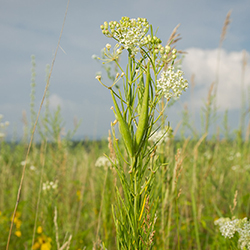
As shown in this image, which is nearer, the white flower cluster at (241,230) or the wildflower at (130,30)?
the wildflower at (130,30)

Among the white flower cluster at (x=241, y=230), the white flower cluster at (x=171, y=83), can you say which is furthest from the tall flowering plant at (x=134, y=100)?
the white flower cluster at (x=241, y=230)

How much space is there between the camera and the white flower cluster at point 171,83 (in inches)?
30.5

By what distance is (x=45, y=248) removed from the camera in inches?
84.8

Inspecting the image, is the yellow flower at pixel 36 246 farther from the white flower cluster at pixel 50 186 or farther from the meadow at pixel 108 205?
the white flower cluster at pixel 50 186

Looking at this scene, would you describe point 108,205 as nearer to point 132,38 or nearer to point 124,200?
point 124,200

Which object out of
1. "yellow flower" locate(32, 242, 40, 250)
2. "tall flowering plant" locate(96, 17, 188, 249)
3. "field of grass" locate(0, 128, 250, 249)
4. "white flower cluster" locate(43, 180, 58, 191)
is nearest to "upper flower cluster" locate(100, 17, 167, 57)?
"tall flowering plant" locate(96, 17, 188, 249)

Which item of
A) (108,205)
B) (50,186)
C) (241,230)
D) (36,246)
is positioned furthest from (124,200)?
(36,246)

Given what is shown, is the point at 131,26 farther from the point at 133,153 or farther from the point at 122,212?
the point at 122,212

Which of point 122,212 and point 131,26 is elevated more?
point 131,26

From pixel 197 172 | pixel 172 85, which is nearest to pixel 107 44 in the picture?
pixel 172 85

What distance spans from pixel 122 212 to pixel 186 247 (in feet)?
4.91

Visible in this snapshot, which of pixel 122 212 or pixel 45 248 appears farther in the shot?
pixel 45 248

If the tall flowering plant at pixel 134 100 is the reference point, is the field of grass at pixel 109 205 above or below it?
below

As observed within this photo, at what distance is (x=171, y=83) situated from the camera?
0.78 meters
